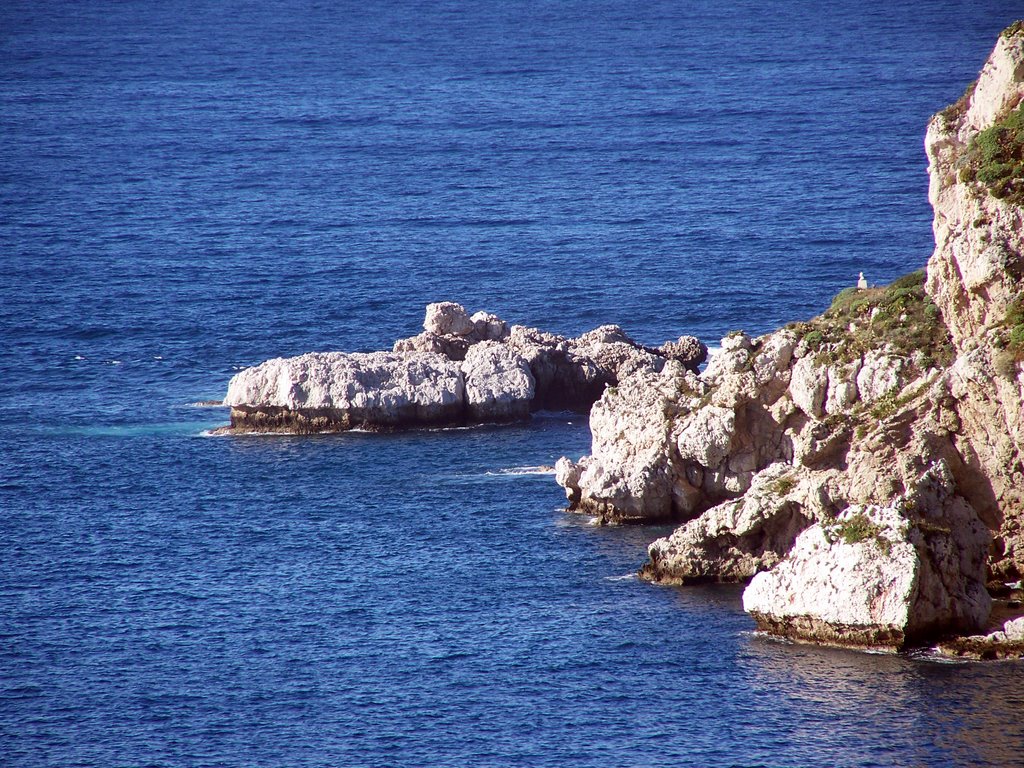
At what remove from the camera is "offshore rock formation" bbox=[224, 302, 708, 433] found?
11106 centimetres

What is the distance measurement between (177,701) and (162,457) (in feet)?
134

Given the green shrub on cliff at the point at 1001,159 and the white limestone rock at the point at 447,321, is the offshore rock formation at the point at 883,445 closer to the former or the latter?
the green shrub on cliff at the point at 1001,159

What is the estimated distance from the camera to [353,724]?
64562mm

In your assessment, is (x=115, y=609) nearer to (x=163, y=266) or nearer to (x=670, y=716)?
(x=670, y=716)

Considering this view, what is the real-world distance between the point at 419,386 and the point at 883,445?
4564 centimetres

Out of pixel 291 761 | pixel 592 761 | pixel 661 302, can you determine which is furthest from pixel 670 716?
pixel 661 302

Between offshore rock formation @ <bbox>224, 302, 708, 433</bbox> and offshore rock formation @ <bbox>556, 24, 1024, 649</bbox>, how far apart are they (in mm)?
23566

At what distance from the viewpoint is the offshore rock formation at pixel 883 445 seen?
2628 inches

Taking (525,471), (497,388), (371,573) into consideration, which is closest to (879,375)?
(371,573)

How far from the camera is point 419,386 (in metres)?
112

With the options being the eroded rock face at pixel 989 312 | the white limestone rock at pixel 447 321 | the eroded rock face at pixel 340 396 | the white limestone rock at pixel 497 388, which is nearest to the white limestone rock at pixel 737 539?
the eroded rock face at pixel 989 312

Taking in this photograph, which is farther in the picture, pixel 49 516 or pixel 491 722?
pixel 49 516

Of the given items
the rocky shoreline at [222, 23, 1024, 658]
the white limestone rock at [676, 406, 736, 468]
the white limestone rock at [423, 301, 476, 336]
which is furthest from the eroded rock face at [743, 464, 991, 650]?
the white limestone rock at [423, 301, 476, 336]

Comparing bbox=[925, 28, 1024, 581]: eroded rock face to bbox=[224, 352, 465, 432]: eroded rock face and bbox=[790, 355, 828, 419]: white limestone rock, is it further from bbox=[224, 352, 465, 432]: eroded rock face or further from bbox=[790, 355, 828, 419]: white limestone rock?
bbox=[224, 352, 465, 432]: eroded rock face
